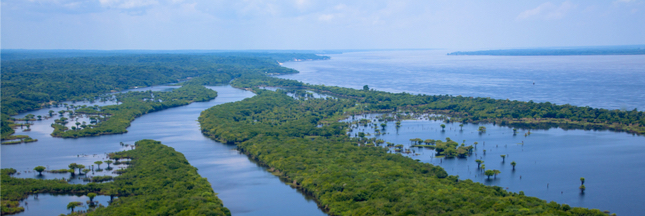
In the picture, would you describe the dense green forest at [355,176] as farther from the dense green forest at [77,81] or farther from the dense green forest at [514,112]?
the dense green forest at [77,81]

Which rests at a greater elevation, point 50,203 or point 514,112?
point 514,112

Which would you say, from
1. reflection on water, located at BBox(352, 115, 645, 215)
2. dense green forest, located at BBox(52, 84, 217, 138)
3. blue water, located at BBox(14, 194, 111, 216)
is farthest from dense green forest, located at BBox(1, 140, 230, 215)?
reflection on water, located at BBox(352, 115, 645, 215)

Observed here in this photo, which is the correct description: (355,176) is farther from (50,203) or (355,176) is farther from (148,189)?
(50,203)

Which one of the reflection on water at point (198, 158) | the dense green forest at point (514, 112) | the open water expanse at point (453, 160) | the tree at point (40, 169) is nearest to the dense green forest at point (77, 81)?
the reflection on water at point (198, 158)

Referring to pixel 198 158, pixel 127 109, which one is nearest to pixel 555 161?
pixel 198 158

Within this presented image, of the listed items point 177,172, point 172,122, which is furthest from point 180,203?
point 172,122

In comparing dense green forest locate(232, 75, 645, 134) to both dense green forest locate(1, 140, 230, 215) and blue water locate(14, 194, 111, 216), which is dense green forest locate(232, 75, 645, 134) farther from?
blue water locate(14, 194, 111, 216)
